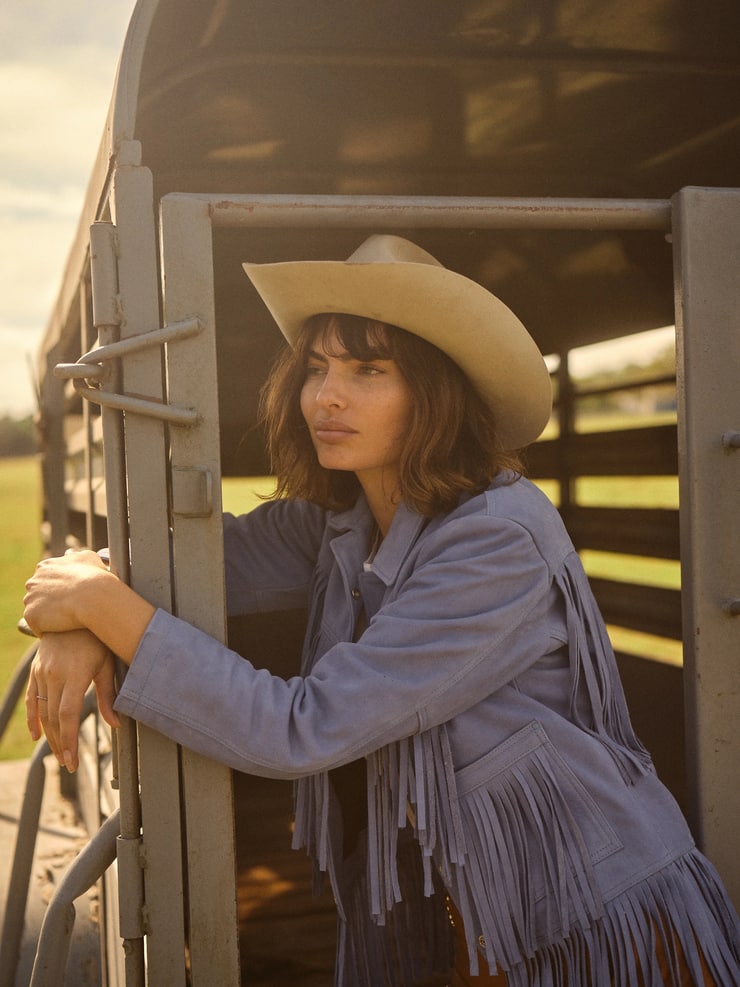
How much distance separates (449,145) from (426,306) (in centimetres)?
114

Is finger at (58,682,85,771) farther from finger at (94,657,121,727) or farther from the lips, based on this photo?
the lips

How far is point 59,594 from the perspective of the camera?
156cm

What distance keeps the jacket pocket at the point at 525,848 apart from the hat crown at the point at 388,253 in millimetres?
903

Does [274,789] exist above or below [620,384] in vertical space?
below

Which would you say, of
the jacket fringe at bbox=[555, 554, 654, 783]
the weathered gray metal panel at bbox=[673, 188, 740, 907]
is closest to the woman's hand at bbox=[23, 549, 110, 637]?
the jacket fringe at bbox=[555, 554, 654, 783]

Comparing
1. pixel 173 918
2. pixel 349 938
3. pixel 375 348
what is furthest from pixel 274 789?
pixel 375 348

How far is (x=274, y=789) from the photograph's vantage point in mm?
4148

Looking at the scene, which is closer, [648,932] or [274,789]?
[648,932]

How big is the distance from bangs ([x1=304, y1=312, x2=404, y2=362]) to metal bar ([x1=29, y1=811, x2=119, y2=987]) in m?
0.97

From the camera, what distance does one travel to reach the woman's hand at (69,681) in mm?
1525

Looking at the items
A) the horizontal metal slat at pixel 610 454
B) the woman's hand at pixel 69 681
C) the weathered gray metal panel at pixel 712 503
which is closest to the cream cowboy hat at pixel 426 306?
the weathered gray metal panel at pixel 712 503

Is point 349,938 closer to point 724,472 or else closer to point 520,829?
point 520,829

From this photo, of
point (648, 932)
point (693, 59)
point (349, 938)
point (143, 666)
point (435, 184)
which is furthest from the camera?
point (435, 184)

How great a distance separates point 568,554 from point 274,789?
2.84 m
